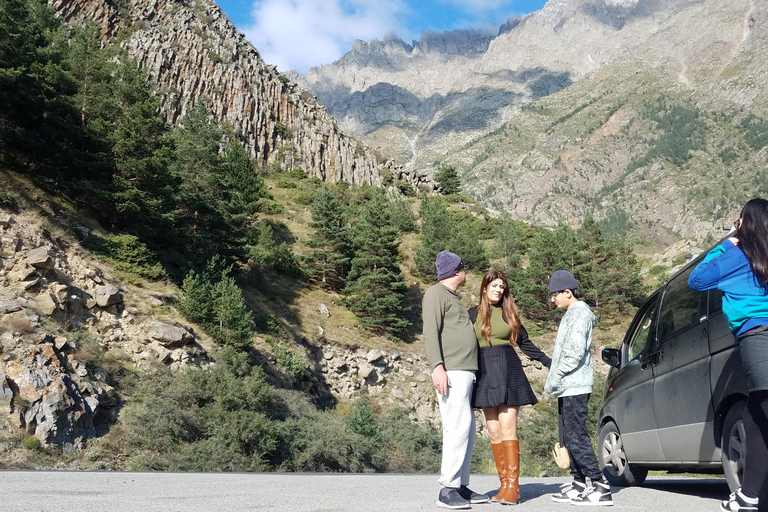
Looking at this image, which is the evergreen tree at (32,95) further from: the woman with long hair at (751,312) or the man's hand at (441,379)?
the woman with long hair at (751,312)

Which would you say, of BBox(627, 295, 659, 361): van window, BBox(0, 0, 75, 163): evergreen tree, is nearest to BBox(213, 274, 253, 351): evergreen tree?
BBox(0, 0, 75, 163): evergreen tree

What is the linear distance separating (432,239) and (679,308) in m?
31.2

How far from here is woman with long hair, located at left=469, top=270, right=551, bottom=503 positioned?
471 centimetres

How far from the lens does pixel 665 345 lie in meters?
5.11

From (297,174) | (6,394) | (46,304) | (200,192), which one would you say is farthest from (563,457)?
(297,174)

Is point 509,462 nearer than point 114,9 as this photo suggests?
Yes

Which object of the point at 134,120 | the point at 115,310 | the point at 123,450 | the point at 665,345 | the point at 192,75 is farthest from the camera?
the point at 192,75

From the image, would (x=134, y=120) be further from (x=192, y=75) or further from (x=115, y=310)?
(x=192, y=75)

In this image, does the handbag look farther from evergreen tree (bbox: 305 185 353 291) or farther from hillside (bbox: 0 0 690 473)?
evergreen tree (bbox: 305 185 353 291)

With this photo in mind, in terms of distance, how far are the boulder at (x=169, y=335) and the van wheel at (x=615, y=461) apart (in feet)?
41.3

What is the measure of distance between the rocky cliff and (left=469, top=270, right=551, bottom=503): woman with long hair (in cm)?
4806

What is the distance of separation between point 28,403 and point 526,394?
9.91 meters

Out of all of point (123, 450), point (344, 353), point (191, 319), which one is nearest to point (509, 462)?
point (123, 450)

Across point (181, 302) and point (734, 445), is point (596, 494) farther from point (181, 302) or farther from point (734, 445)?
point (181, 302)
